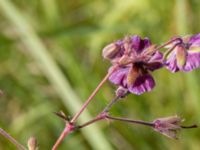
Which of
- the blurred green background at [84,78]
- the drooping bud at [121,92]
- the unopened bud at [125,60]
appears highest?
the unopened bud at [125,60]

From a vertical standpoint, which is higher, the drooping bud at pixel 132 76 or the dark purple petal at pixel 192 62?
the drooping bud at pixel 132 76

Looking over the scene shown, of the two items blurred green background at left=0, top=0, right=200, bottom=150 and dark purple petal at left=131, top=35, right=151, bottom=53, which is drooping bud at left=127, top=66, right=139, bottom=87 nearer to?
dark purple petal at left=131, top=35, right=151, bottom=53

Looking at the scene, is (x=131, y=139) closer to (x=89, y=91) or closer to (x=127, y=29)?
(x=89, y=91)

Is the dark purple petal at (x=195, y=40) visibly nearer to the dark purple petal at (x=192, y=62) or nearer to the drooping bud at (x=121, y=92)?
the dark purple petal at (x=192, y=62)

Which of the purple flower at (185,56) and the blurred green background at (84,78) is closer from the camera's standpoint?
the purple flower at (185,56)

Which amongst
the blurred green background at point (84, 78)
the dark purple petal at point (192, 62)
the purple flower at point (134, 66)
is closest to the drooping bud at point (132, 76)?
the purple flower at point (134, 66)

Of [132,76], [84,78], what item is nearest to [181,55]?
[132,76]

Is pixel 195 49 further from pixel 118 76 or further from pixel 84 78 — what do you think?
pixel 84 78

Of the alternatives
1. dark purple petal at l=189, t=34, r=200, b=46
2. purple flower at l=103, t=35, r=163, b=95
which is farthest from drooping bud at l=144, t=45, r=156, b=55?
dark purple petal at l=189, t=34, r=200, b=46
